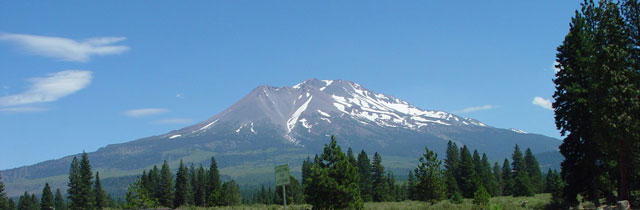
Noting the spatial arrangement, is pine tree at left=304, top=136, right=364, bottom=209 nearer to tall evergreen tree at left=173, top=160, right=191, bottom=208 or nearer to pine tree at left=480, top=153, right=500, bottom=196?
pine tree at left=480, top=153, right=500, bottom=196

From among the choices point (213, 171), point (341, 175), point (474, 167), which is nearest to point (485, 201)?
point (341, 175)

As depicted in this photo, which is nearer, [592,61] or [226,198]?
[592,61]

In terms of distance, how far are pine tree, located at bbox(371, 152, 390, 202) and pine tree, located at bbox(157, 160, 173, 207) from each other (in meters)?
40.5

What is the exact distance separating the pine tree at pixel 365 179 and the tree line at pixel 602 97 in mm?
65097

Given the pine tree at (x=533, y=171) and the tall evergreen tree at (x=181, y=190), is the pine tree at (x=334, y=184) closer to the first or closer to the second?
the tall evergreen tree at (x=181, y=190)

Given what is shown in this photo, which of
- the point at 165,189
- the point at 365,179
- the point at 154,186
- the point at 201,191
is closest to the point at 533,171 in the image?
the point at 365,179

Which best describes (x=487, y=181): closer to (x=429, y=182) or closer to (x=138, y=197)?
(x=429, y=182)

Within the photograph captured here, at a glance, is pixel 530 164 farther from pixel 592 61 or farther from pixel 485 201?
pixel 592 61

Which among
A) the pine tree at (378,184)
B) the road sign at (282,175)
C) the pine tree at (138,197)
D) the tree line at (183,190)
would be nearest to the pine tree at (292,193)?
the tree line at (183,190)

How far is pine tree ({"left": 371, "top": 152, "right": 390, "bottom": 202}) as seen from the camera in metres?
102

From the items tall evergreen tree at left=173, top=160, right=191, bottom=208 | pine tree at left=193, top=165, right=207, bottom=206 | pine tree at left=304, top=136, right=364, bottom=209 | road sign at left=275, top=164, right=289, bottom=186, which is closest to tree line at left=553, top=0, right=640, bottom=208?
pine tree at left=304, top=136, right=364, bottom=209

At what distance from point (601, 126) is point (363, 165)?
77082 millimetres

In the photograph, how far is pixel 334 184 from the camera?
36.2m

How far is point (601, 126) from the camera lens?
2923 centimetres
